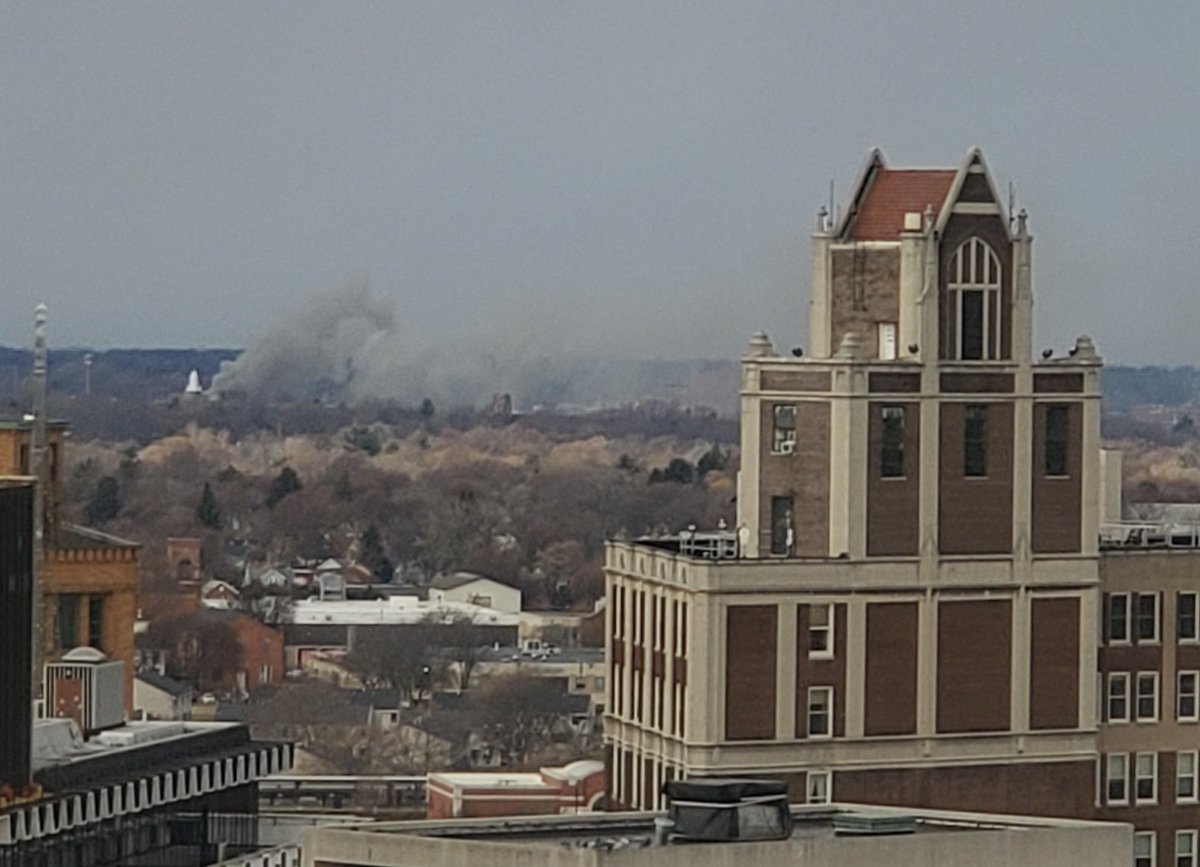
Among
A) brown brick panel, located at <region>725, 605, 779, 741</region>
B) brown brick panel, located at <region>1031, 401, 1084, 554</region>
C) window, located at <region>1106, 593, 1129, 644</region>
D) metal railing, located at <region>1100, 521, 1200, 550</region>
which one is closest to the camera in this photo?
brown brick panel, located at <region>725, 605, 779, 741</region>

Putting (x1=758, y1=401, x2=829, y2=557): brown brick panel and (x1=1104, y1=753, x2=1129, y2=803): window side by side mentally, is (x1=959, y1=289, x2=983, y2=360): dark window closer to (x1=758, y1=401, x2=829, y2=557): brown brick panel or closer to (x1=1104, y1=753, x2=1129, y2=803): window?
(x1=758, y1=401, x2=829, y2=557): brown brick panel

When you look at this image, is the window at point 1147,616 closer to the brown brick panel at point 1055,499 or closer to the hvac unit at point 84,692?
the brown brick panel at point 1055,499

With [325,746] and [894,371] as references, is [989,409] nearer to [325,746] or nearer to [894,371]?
[894,371]

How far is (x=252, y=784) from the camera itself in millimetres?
76000

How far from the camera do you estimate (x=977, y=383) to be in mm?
95125

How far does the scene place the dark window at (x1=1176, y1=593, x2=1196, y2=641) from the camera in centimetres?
9625

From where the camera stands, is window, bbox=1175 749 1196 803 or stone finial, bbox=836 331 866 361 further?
window, bbox=1175 749 1196 803

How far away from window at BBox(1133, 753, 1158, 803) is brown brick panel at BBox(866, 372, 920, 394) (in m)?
8.55

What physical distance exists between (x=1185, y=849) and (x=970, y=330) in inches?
426

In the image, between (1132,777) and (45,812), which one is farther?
(1132,777)

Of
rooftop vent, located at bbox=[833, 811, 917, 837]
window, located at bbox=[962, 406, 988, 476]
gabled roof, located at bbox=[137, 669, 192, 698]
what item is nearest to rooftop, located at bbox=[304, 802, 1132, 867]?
rooftop vent, located at bbox=[833, 811, 917, 837]

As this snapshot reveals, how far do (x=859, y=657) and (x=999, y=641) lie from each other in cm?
326

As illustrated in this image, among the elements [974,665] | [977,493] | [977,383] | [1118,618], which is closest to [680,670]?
[974,665]

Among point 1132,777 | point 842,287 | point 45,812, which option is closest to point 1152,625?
point 1132,777
